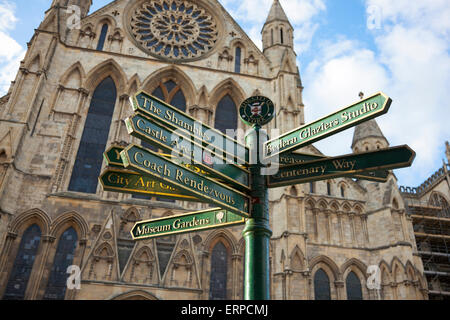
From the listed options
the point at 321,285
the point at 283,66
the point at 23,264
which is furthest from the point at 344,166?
the point at 283,66

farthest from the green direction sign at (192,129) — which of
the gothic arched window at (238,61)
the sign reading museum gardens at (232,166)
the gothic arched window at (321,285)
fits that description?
the gothic arched window at (238,61)

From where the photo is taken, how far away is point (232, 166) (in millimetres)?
3809

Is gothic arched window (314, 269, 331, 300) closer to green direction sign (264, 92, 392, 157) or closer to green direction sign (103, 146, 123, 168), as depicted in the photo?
green direction sign (264, 92, 392, 157)

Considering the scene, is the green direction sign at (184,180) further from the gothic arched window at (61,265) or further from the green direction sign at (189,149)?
the gothic arched window at (61,265)

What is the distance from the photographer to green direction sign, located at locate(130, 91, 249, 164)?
3799 mm

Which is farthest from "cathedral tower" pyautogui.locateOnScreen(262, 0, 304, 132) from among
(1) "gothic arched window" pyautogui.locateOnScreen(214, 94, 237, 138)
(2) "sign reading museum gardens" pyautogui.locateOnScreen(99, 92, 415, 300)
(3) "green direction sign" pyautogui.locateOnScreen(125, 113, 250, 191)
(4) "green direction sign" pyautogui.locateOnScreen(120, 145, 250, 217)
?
(4) "green direction sign" pyautogui.locateOnScreen(120, 145, 250, 217)

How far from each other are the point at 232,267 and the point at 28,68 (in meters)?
11.6

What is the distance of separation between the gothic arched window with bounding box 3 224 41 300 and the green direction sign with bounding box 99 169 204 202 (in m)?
11.0

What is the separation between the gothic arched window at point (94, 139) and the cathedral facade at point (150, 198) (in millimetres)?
47

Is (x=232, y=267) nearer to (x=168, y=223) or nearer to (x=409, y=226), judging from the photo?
(x=409, y=226)

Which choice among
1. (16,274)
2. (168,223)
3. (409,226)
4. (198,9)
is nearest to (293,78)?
(198,9)

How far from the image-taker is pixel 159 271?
42.5 feet

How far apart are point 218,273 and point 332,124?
11.6 metres

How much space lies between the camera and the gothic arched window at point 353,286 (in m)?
15.5
